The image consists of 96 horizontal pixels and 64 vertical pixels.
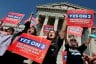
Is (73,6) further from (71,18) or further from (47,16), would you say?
(71,18)

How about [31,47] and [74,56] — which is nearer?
[74,56]

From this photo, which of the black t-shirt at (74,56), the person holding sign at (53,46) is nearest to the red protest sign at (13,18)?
the person holding sign at (53,46)

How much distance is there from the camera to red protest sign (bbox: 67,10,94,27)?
13352mm

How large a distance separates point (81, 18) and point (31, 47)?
11.2ft

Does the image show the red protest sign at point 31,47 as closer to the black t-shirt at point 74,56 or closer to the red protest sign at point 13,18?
the black t-shirt at point 74,56

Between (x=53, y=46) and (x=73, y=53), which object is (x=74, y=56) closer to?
(x=73, y=53)

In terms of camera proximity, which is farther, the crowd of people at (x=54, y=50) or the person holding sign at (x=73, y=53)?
the person holding sign at (x=73, y=53)

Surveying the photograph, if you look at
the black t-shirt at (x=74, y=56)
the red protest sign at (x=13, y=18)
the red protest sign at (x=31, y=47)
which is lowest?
the black t-shirt at (x=74, y=56)

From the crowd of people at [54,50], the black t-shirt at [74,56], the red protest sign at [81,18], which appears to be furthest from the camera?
the red protest sign at [81,18]

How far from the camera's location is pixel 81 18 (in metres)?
13.5

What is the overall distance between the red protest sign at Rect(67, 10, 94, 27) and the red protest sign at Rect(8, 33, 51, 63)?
280 centimetres

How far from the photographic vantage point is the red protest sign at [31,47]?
1060 centimetres

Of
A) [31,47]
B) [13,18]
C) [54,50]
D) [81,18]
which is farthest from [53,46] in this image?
[13,18]

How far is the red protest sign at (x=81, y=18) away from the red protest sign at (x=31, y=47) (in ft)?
9.18
